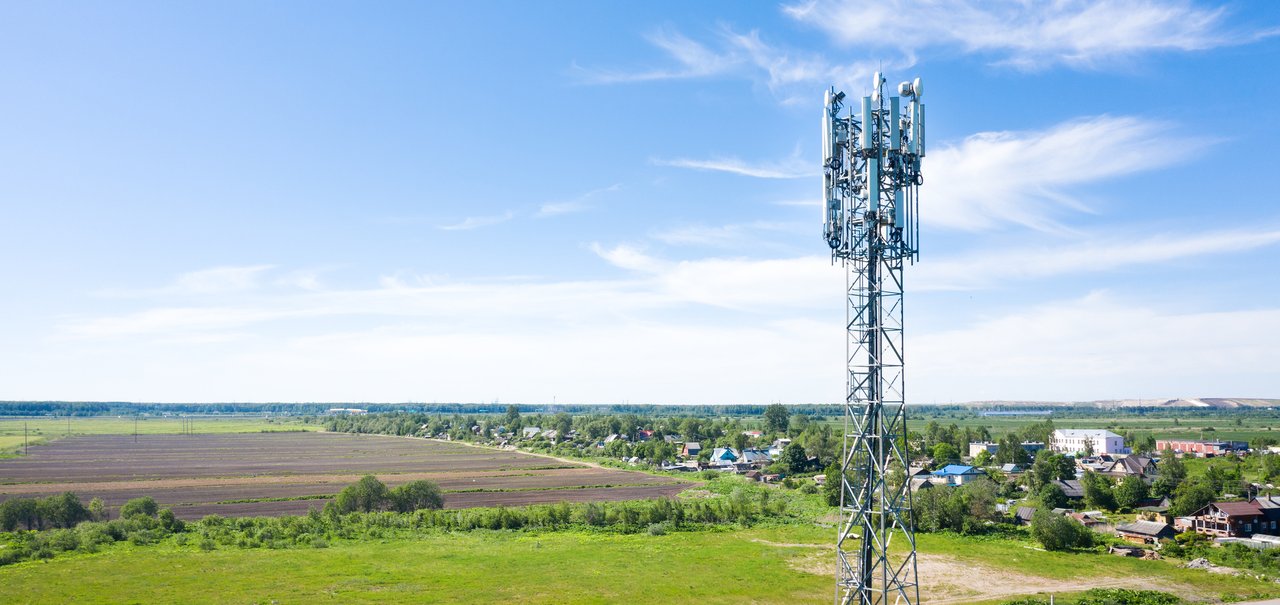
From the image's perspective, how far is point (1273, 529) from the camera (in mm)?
61250

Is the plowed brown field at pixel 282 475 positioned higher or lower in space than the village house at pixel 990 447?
lower

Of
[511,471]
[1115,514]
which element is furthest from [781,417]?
[1115,514]

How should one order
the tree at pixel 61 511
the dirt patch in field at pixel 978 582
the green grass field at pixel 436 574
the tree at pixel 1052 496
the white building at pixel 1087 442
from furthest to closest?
the white building at pixel 1087 442, the tree at pixel 1052 496, the tree at pixel 61 511, the dirt patch in field at pixel 978 582, the green grass field at pixel 436 574

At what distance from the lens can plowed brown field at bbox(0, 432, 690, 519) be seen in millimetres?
85125

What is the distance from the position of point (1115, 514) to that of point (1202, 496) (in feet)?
23.6

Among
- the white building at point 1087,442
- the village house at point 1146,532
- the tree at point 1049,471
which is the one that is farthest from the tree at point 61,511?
the white building at point 1087,442

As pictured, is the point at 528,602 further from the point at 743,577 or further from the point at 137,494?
the point at 137,494

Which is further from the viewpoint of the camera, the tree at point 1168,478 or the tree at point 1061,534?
the tree at point 1168,478

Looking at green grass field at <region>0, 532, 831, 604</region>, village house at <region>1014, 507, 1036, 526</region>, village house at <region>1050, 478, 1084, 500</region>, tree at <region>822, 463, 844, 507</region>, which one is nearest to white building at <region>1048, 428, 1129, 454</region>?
village house at <region>1050, 478, 1084, 500</region>

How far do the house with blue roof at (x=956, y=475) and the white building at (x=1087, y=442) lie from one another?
3640cm

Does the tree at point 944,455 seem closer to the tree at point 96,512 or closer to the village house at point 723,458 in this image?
the village house at point 723,458

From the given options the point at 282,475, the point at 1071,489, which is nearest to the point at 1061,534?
the point at 1071,489

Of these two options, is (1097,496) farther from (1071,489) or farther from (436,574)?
(436,574)

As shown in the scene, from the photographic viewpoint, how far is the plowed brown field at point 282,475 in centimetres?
8512
